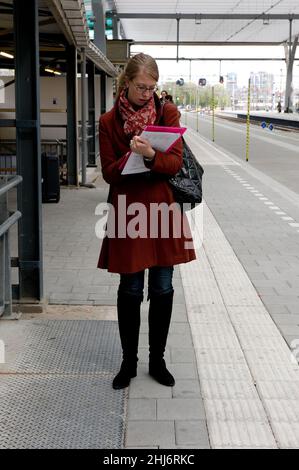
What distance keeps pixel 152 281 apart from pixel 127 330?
0.31 m

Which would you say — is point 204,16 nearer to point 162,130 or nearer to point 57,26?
point 57,26

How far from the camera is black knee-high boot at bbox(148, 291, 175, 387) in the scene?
355 cm

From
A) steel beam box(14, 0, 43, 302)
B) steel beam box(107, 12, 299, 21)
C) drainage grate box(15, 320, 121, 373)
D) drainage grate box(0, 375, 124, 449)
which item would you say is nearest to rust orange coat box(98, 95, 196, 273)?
drainage grate box(0, 375, 124, 449)

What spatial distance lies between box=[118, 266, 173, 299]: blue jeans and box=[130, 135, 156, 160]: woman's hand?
69 centimetres

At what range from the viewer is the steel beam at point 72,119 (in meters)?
11.6

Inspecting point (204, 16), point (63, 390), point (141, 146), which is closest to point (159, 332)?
point (63, 390)

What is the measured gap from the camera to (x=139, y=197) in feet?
11.0

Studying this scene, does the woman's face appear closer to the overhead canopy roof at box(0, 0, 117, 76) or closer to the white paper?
the white paper

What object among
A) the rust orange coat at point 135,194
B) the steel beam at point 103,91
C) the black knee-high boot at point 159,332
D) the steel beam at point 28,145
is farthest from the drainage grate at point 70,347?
the steel beam at point 103,91

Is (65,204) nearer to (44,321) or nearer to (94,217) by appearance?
(94,217)

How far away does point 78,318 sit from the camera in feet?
15.7

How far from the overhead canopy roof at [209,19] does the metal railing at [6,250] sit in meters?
27.2

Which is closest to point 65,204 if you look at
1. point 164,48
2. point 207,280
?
point 207,280

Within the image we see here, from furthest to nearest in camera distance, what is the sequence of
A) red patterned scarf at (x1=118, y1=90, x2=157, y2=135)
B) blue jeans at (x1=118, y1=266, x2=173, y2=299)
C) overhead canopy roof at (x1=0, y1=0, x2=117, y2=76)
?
overhead canopy roof at (x1=0, y1=0, x2=117, y2=76) < blue jeans at (x1=118, y1=266, x2=173, y2=299) < red patterned scarf at (x1=118, y1=90, x2=157, y2=135)
